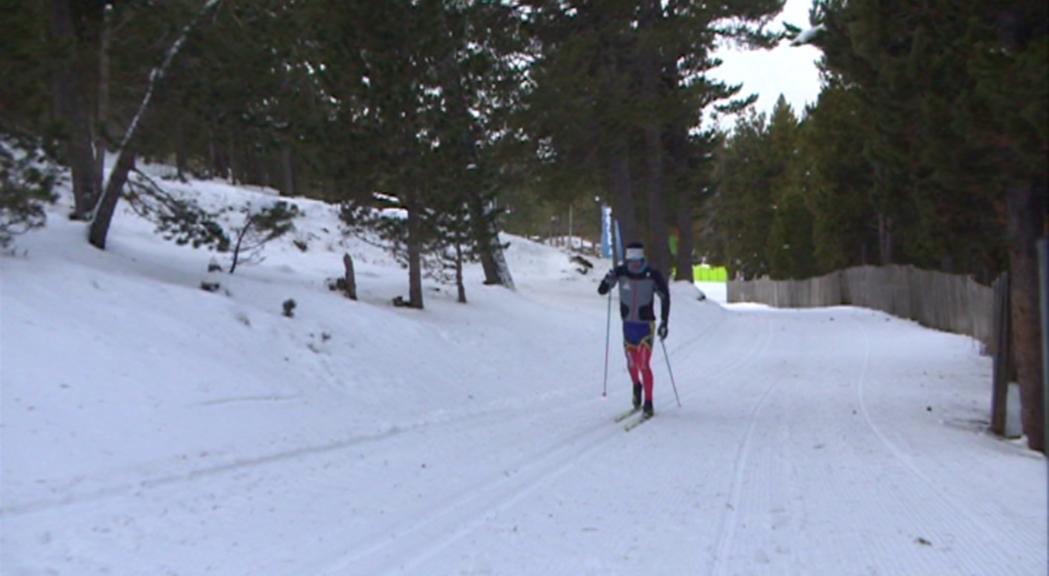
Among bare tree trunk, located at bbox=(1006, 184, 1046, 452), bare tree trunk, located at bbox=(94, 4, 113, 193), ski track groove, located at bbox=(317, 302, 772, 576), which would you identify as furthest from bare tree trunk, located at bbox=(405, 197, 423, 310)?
bare tree trunk, located at bbox=(1006, 184, 1046, 452)

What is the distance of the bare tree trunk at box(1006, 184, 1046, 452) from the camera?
9070 mm

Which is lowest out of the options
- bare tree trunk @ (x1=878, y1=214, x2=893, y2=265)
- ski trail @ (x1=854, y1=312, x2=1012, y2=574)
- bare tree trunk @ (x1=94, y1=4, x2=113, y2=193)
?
ski trail @ (x1=854, y1=312, x2=1012, y2=574)

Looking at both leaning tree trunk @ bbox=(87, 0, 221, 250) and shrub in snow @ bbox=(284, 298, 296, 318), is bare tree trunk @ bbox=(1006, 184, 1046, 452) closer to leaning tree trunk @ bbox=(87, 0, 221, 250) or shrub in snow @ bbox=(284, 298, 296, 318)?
shrub in snow @ bbox=(284, 298, 296, 318)

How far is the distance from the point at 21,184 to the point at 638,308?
741 cm

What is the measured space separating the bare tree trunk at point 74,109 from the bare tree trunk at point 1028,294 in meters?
10.6

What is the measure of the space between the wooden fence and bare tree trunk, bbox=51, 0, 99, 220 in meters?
11.7

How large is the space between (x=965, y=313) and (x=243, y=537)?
2220cm

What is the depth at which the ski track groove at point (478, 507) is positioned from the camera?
4.94 m

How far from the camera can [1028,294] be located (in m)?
9.33

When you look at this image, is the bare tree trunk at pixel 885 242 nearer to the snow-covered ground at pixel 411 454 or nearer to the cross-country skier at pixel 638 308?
the snow-covered ground at pixel 411 454

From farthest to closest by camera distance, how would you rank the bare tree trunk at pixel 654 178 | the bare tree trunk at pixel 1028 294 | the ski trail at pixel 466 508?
the bare tree trunk at pixel 654 178, the bare tree trunk at pixel 1028 294, the ski trail at pixel 466 508

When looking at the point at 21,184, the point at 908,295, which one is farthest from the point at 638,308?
the point at 908,295

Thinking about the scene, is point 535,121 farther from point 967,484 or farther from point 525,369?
point 967,484

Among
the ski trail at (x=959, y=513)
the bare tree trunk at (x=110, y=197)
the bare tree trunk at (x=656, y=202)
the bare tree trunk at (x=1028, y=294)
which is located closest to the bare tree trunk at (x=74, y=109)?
the bare tree trunk at (x=110, y=197)
